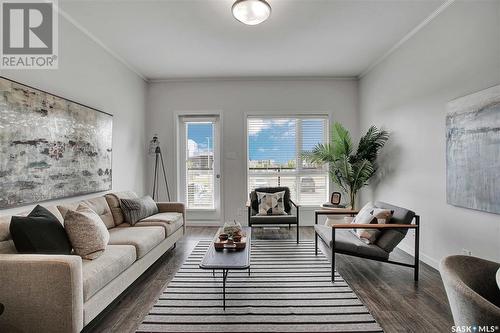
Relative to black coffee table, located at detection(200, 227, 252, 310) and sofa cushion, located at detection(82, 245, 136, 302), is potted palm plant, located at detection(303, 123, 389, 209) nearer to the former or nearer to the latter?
black coffee table, located at detection(200, 227, 252, 310)

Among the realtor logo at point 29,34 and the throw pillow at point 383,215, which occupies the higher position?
the realtor logo at point 29,34

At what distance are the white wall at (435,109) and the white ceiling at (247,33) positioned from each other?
0.35 metres

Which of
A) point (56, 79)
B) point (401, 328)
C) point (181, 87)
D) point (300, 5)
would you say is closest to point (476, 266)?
point (401, 328)

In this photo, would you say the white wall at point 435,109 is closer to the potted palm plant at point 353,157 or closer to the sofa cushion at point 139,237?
the potted palm plant at point 353,157

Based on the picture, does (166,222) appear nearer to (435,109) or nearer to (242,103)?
(242,103)

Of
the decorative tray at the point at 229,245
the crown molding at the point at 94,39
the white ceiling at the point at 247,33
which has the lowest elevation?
the decorative tray at the point at 229,245

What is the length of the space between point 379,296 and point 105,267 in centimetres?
237

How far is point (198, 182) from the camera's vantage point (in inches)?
200

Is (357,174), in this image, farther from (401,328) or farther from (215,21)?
(215,21)

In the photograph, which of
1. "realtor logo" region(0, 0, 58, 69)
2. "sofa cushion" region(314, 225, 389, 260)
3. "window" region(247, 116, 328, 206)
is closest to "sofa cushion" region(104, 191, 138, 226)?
"realtor logo" region(0, 0, 58, 69)

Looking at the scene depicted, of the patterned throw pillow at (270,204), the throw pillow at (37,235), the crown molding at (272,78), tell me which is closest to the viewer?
the throw pillow at (37,235)

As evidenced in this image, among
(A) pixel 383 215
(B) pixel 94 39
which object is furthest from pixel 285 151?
(B) pixel 94 39

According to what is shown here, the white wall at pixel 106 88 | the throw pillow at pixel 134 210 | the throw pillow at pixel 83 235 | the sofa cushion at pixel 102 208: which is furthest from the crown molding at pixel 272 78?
the throw pillow at pixel 83 235

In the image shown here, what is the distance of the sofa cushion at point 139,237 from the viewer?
2504 millimetres
